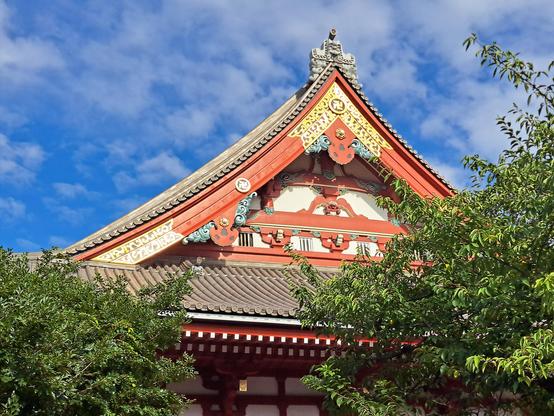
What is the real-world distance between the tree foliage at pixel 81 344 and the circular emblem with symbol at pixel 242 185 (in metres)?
4.14

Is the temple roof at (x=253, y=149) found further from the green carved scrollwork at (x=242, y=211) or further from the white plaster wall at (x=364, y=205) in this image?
the white plaster wall at (x=364, y=205)

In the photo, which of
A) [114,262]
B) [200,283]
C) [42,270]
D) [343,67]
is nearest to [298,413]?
[200,283]

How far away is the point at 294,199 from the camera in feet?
40.8

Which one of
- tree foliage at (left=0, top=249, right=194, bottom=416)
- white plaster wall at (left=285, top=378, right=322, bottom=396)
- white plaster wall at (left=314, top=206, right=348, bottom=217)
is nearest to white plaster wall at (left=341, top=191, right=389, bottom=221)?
white plaster wall at (left=314, top=206, right=348, bottom=217)

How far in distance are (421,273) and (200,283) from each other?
13.5 feet

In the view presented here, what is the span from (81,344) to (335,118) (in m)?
7.82

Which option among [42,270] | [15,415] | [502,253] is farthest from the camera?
[42,270]

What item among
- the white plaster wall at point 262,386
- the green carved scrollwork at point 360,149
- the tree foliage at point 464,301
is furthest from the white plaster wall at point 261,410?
the green carved scrollwork at point 360,149

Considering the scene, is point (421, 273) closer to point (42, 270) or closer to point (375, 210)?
point (42, 270)

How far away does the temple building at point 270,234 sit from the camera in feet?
28.4

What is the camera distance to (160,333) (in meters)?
6.71

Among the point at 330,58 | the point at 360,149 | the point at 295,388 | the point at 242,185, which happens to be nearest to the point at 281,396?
the point at 295,388

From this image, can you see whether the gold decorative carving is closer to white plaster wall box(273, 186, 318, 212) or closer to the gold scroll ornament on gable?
white plaster wall box(273, 186, 318, 212)

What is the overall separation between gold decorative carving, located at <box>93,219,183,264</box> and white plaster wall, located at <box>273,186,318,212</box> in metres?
2.24
